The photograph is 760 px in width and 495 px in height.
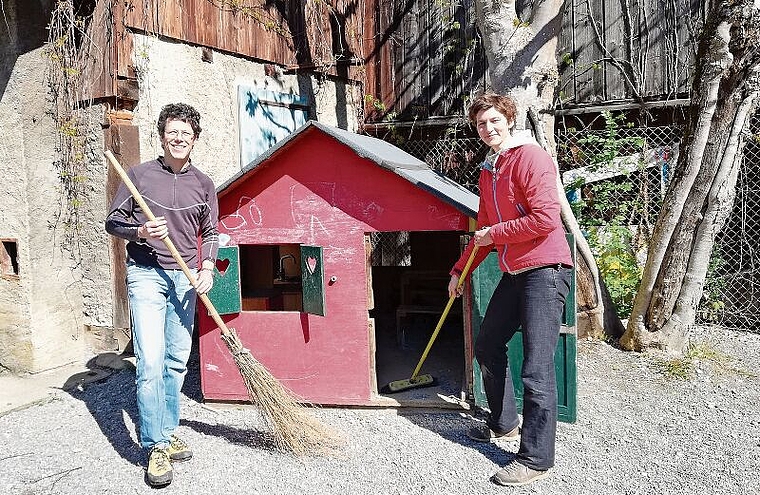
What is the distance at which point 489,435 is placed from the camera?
3.83m

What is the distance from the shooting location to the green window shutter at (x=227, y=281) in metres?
4.36

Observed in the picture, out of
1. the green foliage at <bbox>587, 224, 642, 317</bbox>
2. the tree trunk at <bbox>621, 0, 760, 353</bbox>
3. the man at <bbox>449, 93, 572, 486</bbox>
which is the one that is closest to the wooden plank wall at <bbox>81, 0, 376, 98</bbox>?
the man at <bbox>449, 93, 572, 486</bbox>

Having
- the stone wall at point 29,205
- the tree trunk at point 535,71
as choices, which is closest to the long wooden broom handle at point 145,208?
the stone wall at point 29,205

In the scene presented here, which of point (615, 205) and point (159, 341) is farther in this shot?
point (615, 205)

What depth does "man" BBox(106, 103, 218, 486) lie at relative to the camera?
3.40 m

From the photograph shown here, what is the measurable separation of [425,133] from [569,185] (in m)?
2.28

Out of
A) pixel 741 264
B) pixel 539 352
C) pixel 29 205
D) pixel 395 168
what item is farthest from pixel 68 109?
pixel 741 264

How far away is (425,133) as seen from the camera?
884cm

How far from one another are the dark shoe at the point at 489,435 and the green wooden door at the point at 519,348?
248 millimetres

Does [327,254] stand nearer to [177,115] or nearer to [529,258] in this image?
[177,115]

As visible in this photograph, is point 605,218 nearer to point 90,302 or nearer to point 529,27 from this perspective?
point 529,27

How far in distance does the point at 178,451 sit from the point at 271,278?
2.30 m

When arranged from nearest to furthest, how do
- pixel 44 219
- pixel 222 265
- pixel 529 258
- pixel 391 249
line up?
pixel 529 258
pixel 222 265
pixel 44 219
pixel 391 249

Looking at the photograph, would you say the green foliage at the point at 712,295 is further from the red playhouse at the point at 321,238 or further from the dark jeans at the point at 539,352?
the dark jeans at the point at 539,352
